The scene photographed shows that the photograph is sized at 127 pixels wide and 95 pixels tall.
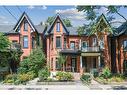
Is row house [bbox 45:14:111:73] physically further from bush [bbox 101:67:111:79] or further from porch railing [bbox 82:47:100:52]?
bush [bbox 101:67:111:79]

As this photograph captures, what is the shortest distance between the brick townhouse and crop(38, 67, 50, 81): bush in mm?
217

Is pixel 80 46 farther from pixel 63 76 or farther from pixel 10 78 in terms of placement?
pixel 10 78

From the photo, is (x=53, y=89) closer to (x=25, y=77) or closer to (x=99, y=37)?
(x=25, y=77)

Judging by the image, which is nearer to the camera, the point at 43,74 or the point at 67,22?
the point at 43,74

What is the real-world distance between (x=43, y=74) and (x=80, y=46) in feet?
5.59

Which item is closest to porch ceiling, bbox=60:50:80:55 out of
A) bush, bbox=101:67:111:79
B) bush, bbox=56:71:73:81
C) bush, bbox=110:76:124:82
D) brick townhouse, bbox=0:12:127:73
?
brick townhouse, bbox=0:12:127:73

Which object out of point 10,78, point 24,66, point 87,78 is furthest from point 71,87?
point 10,78

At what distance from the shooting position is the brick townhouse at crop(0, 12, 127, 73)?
12.4 m

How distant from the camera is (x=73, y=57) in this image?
1275cm

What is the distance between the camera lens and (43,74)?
12461mm

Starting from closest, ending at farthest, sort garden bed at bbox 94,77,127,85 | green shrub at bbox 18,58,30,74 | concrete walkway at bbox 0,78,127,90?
concrete walkway at bbox 0,78,127,90 < green shrub at bbox 18,58,30,74 < garden bed at bbox 94,77,127,85

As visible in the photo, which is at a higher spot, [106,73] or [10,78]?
[106,73]
